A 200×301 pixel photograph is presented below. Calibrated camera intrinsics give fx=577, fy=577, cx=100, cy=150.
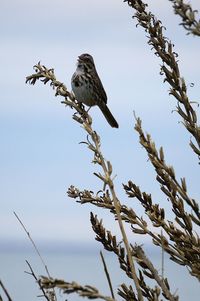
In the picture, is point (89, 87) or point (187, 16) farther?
point (89, 87)

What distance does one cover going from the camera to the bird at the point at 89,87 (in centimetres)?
799

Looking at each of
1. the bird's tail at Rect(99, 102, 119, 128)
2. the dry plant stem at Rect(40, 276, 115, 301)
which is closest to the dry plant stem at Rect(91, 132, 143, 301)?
the dry plant stem at Rect(40, 276, 115, 301)

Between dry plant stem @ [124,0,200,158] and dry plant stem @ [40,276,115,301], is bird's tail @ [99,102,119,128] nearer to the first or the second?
dry plant stem @ [124,0,200,158]

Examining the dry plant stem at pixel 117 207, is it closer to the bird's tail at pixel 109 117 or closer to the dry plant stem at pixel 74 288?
the dry plant stem at pixel 74 288

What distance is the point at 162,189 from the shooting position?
148 inches

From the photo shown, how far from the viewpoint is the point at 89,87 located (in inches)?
323

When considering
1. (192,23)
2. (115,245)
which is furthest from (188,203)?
(192,23)

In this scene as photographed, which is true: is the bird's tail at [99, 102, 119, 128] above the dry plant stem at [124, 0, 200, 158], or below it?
above

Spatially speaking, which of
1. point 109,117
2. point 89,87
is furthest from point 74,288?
point 89,87

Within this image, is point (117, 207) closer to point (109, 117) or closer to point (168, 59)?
point (168, 59)

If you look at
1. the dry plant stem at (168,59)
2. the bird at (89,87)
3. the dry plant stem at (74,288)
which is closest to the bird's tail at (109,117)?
the bird at (89,87)

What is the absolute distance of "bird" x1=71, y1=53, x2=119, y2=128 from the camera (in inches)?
314

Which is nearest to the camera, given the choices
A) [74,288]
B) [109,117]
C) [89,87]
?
[74,288]

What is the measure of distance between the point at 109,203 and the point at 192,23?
72.8 inches
